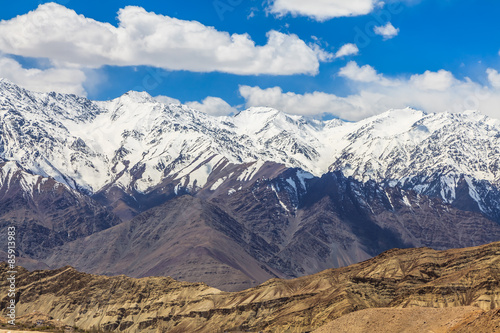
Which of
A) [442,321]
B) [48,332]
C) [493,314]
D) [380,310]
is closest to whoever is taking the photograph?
[493,314]

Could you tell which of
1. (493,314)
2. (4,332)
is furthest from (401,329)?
(4,332)

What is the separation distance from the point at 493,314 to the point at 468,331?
4.75m

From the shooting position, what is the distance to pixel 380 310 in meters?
139

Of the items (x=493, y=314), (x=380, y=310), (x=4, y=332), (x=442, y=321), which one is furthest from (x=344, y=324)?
(x=4, y=332)

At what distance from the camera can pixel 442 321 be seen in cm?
13025

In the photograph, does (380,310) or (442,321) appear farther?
(380,310)

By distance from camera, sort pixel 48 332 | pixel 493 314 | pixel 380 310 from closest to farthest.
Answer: pixel 493 314, pixel 380 310, pixel 48 332

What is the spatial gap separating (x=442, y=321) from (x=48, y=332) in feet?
318

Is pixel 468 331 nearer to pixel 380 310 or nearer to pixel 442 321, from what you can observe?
pixel 442 321

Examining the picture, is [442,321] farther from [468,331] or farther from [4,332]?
[4,332]

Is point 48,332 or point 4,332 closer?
point 4,332

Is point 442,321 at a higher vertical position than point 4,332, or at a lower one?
lower

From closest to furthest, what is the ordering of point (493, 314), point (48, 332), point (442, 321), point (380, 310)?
point (493, 314), point (442, 321), point (380, 310), point (48, 332)

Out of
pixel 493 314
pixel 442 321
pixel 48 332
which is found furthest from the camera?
pixel 48 332
